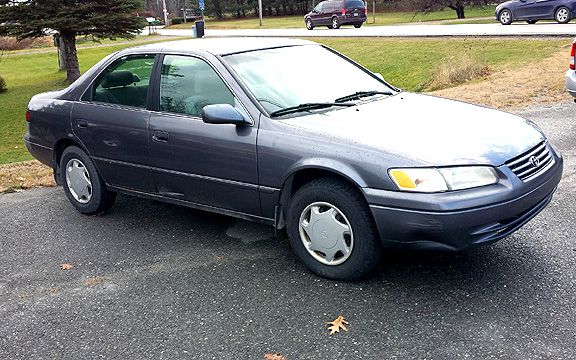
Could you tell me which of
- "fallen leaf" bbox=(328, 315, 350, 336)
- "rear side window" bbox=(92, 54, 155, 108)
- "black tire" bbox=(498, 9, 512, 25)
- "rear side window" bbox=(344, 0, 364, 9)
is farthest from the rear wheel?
"fallen leaf" bbox=(328, 315, 350, 336)

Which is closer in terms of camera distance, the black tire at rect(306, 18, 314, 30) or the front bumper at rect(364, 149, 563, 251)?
the front bumper at rect(364, 149, 563, 251)

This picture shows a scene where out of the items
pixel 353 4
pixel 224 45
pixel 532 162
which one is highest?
pixel 353 4

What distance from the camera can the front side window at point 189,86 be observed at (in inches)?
189

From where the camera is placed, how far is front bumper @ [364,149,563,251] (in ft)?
11.9

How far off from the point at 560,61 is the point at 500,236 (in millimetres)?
11606

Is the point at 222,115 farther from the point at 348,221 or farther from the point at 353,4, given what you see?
the point at 353,4

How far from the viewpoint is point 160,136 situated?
497cm

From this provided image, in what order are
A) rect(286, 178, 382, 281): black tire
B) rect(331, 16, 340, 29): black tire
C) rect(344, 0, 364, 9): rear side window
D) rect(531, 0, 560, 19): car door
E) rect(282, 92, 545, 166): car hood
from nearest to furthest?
rect(282, 92, 545, 166): car hood < rect(286, 178, 382, 281): black tire < rect(531, 0, 560, 19): car door < rect(344, 0, 364, 9): rear side window < rect(331, 16, 340, 29): black tire

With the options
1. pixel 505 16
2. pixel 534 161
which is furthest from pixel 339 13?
pixel 534 161

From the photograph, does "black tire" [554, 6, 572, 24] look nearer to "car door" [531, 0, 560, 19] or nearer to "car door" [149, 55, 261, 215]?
"car door" [531, 0, 560, 19]

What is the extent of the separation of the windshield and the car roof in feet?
0.25

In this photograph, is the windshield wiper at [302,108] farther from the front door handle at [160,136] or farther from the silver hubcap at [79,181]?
the silver hubcap at [79,181]

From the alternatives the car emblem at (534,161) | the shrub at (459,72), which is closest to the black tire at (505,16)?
the shrub at (459,72)

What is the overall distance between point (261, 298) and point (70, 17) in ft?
64.4
